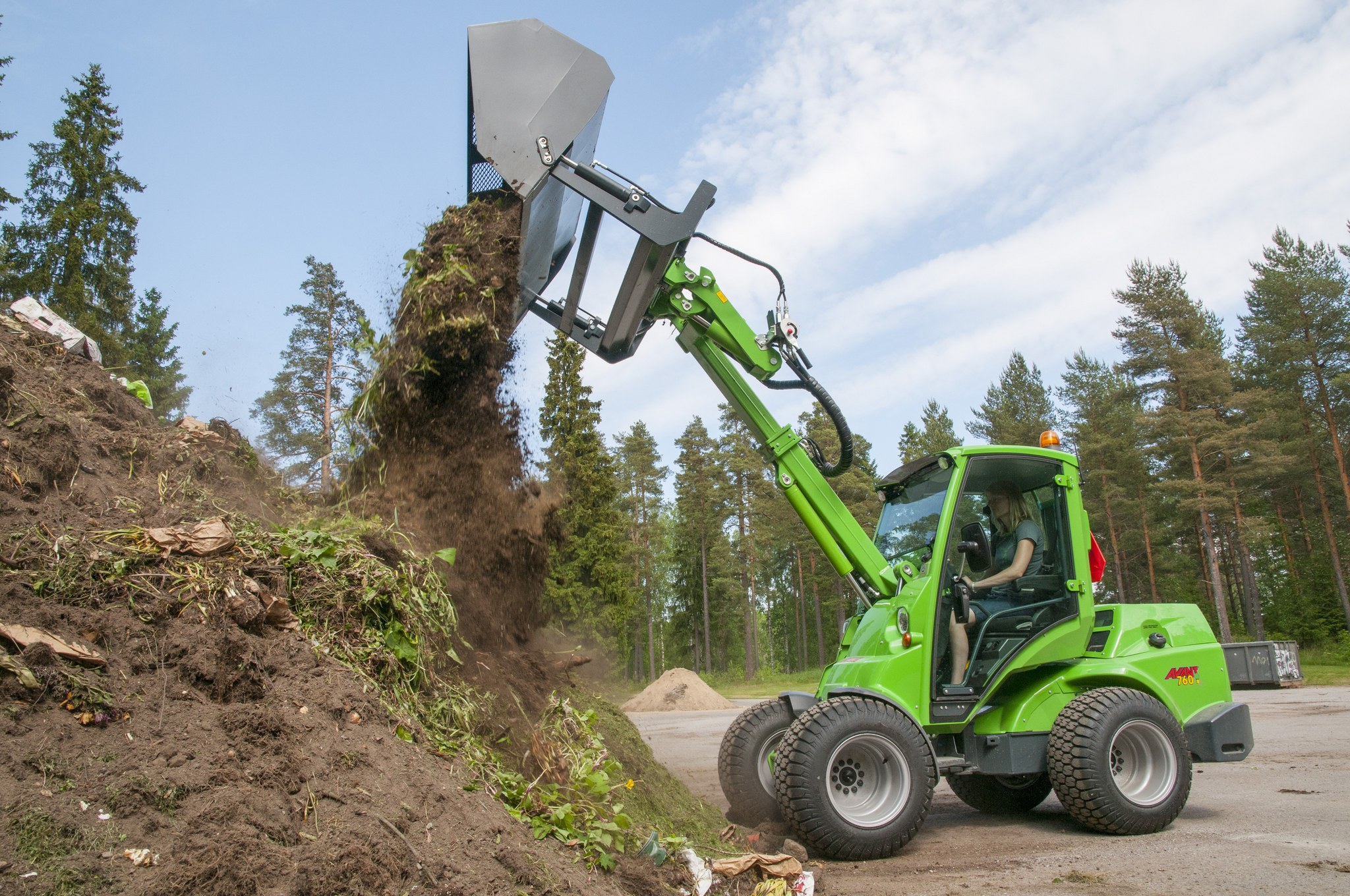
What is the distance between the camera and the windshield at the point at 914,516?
578 cm

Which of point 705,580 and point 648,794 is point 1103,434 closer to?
point 705,580

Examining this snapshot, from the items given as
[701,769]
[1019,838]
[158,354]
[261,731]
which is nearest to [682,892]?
[261,731]

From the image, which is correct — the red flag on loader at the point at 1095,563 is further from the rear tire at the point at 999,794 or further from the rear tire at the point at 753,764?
the rear tire at the point at 753,764

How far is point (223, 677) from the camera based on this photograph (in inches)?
130

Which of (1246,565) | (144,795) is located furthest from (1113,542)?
(144,795)

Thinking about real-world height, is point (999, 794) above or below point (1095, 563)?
below

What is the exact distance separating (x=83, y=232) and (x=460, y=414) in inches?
935

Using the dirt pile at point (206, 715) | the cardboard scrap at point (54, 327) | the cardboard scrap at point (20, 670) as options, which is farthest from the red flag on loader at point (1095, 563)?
the cardboard scrap at point (54, 327)

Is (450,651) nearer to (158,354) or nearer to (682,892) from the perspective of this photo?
(682,892)

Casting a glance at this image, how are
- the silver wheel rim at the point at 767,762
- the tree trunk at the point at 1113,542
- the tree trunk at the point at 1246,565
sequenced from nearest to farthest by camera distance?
the silver wheel rim at the point at 767,762 → the tree trunk at the point at 1246,565 → the tree trunk at the point at 1113,542

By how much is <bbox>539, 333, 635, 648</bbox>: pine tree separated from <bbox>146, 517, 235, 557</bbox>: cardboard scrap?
25256 mm

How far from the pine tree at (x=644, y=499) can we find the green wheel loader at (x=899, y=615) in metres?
36.5

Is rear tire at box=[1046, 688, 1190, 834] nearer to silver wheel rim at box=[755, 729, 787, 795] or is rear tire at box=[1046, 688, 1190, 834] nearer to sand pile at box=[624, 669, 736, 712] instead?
silver wheel rim at box=[755, 729, 787, 795]

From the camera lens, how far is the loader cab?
554cm
